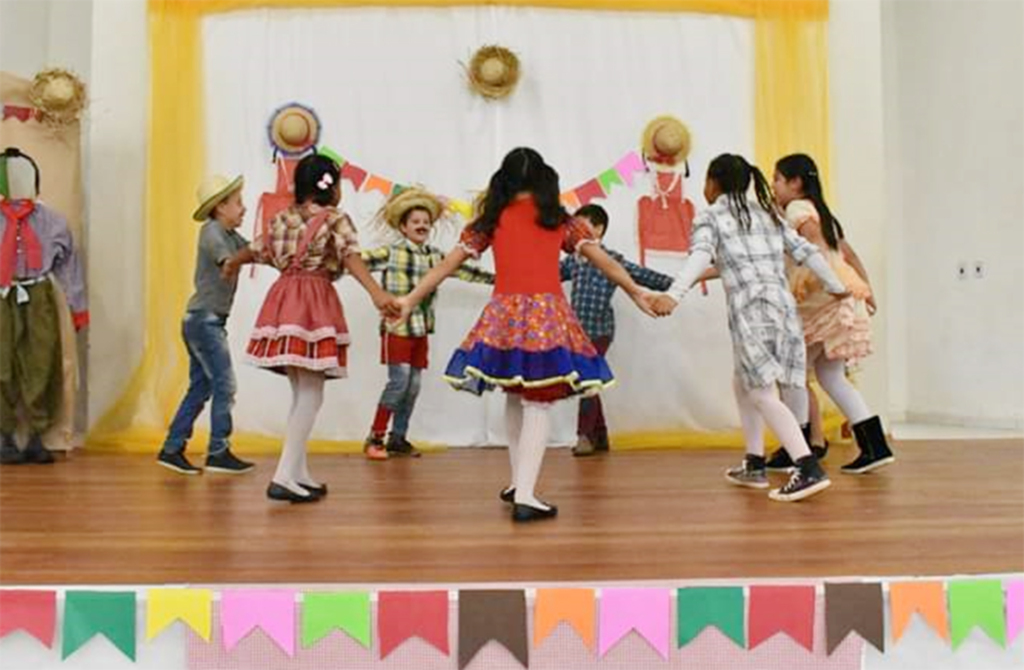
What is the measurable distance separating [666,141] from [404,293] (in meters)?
1.77

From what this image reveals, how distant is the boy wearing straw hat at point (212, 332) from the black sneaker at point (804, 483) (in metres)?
2.47

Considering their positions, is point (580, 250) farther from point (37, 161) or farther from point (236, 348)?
point (37, 161)

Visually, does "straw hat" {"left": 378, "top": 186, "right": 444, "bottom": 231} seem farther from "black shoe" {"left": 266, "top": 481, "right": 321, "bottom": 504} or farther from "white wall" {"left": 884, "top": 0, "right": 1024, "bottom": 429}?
"white wall" {"left": 884, "top": 0, "right": 1024, "bottom": 429}

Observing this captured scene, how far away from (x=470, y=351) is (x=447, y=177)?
8.18ft

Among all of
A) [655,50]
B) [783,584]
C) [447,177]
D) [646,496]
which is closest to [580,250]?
[646,496]

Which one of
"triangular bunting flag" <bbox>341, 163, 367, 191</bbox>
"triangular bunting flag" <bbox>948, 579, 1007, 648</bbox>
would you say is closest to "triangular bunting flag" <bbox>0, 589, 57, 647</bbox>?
"triangular bunting flag" <bbox>948, 579, 1007, 648</bbox>

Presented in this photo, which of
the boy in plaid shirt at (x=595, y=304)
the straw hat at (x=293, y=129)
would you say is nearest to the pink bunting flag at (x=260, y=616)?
the boy in plaid shirt at (x=595, y=304)

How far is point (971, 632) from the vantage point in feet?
6.65

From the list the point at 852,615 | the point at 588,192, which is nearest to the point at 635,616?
the point at 852,615

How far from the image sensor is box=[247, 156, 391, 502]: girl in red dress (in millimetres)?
3213

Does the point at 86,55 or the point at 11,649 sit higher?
the point at 86,55

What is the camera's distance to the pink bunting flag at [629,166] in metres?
5.23

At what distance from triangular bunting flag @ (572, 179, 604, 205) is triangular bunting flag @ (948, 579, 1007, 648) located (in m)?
3.51

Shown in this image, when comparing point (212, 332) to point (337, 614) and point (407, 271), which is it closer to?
point (407, 271)
